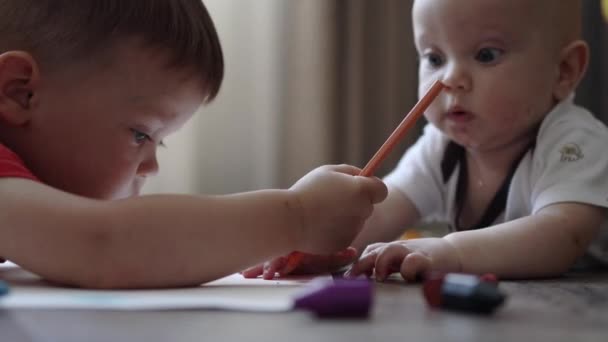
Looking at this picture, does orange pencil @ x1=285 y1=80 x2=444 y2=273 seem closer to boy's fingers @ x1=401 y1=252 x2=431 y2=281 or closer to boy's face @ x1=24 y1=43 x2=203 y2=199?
boy's fingers @ x1=401 y1=252 x2=431 y2=281

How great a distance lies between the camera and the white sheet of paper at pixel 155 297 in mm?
549

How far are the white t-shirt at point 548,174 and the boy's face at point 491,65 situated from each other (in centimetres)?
4

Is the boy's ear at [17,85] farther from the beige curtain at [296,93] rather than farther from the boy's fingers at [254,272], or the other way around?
the beige curtain at [296,93]

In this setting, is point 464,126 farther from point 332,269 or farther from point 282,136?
point 282,136

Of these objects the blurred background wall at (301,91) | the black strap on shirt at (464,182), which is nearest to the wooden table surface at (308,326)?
the black strap on shirt at (464,182)

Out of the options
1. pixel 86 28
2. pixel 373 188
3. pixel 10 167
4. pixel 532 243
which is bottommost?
pixel 532 243

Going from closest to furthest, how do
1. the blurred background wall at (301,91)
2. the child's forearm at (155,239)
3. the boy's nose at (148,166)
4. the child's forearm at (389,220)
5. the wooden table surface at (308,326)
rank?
the wooden table surface at (308,326)
the child's forearm at (155,239)
the boy's nose at (148,166)
the child's forearm at (389,220)
the blurred background wall at (301,91)

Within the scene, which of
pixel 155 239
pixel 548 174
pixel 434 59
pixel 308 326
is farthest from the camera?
pixel 434 59

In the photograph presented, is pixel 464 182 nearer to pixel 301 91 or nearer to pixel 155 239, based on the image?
pixel 155 239

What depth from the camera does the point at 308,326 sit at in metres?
0.49

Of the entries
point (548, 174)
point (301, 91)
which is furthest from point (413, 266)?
point (301, 91)

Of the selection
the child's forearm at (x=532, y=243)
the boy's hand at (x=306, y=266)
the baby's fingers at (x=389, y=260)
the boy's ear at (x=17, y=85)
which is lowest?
the child's forearm at (x=532, y=243)

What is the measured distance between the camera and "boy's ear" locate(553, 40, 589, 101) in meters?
1.04

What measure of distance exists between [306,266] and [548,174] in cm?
34
